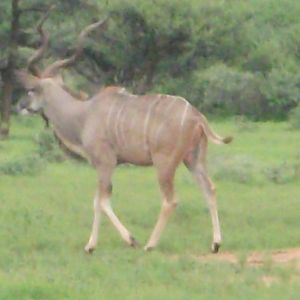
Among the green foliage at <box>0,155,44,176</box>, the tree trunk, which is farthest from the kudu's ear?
the tree trunk

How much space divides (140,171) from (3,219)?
714 centimetres

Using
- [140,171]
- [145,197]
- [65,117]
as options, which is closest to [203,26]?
[140,171]

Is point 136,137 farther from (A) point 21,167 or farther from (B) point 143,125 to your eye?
(A) point 21,167

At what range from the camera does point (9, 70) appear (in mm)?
30469

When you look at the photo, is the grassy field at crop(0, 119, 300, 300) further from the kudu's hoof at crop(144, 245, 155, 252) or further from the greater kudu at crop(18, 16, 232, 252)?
the greater kudu at crop(18, 16, 232, 252)

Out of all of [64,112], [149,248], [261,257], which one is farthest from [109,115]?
[261,257]

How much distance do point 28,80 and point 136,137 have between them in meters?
1.48

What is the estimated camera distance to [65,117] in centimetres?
1228

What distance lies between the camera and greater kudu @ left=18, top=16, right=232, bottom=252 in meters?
11.5

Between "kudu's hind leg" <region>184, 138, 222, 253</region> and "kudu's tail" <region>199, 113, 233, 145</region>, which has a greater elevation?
"kudu's tail" <region>199, 113, 233, 145</region>

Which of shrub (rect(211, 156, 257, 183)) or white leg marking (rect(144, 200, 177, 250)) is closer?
white leg marking (rect(144, 200, 177, 250))

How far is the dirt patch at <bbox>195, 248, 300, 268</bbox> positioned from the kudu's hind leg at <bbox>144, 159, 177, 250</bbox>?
53 cm

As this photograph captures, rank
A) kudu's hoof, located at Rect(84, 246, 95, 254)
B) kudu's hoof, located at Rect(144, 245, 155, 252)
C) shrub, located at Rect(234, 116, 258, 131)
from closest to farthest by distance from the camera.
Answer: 1. kudu's hoof, located at Rect(84, 246, 95, 254)
2. kudu's hoof, located at Rect(144, 245, 155, 252)
3. shrub, located at Rect(234, 116, 258, 131)

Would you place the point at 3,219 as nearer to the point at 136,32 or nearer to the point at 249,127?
the point at 249,127
